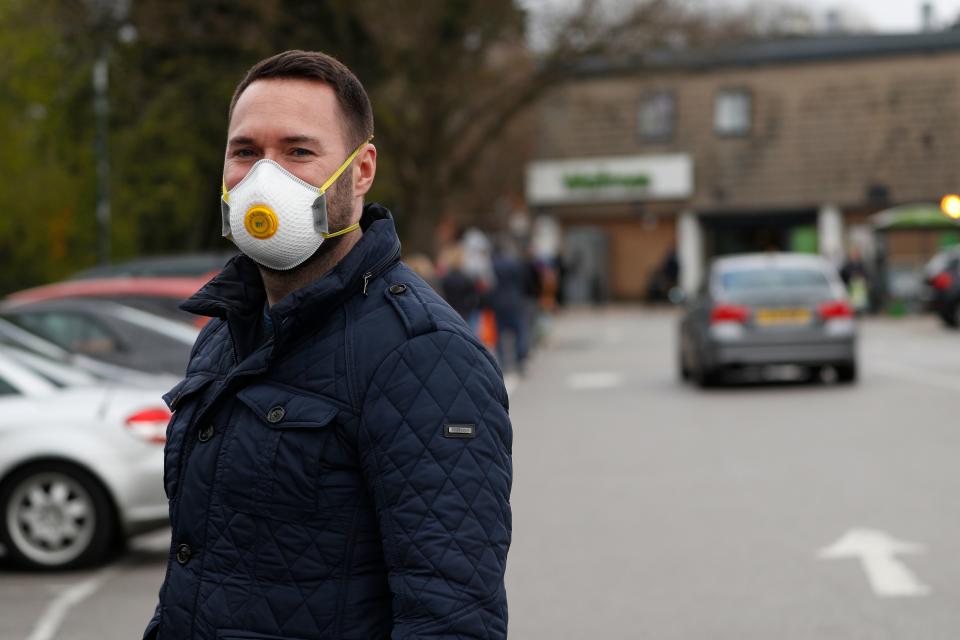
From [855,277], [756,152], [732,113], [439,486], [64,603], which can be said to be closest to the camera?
[439,486]

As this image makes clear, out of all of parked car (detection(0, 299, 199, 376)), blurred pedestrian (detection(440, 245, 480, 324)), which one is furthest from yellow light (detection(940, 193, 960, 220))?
parked car (detection(0, 299, 199, 376))

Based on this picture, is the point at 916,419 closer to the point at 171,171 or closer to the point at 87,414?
the point at 87,414

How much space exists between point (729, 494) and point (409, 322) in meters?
8.82

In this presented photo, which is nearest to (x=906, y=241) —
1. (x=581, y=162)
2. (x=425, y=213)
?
(x=581, y=162)

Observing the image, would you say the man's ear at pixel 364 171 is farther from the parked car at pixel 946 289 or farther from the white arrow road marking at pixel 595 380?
the parked car at pixel 946 289

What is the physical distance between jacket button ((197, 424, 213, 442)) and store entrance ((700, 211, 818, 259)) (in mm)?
50387

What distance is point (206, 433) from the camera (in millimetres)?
2666

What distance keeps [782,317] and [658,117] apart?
33519mm

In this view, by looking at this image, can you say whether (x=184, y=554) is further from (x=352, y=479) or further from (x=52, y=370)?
(x=52, y=370)

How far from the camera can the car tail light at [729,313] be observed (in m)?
19.9

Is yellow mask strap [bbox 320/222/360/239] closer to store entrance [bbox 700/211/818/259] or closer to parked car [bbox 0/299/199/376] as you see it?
parked car [bbox 0/299/199/376]

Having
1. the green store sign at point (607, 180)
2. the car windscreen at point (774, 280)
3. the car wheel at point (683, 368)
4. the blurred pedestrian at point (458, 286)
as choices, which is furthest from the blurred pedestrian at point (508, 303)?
the green store sign at point (607, 180)

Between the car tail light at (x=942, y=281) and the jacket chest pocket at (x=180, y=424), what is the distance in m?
33.3

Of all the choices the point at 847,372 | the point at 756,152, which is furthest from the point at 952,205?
the point at 756,152
